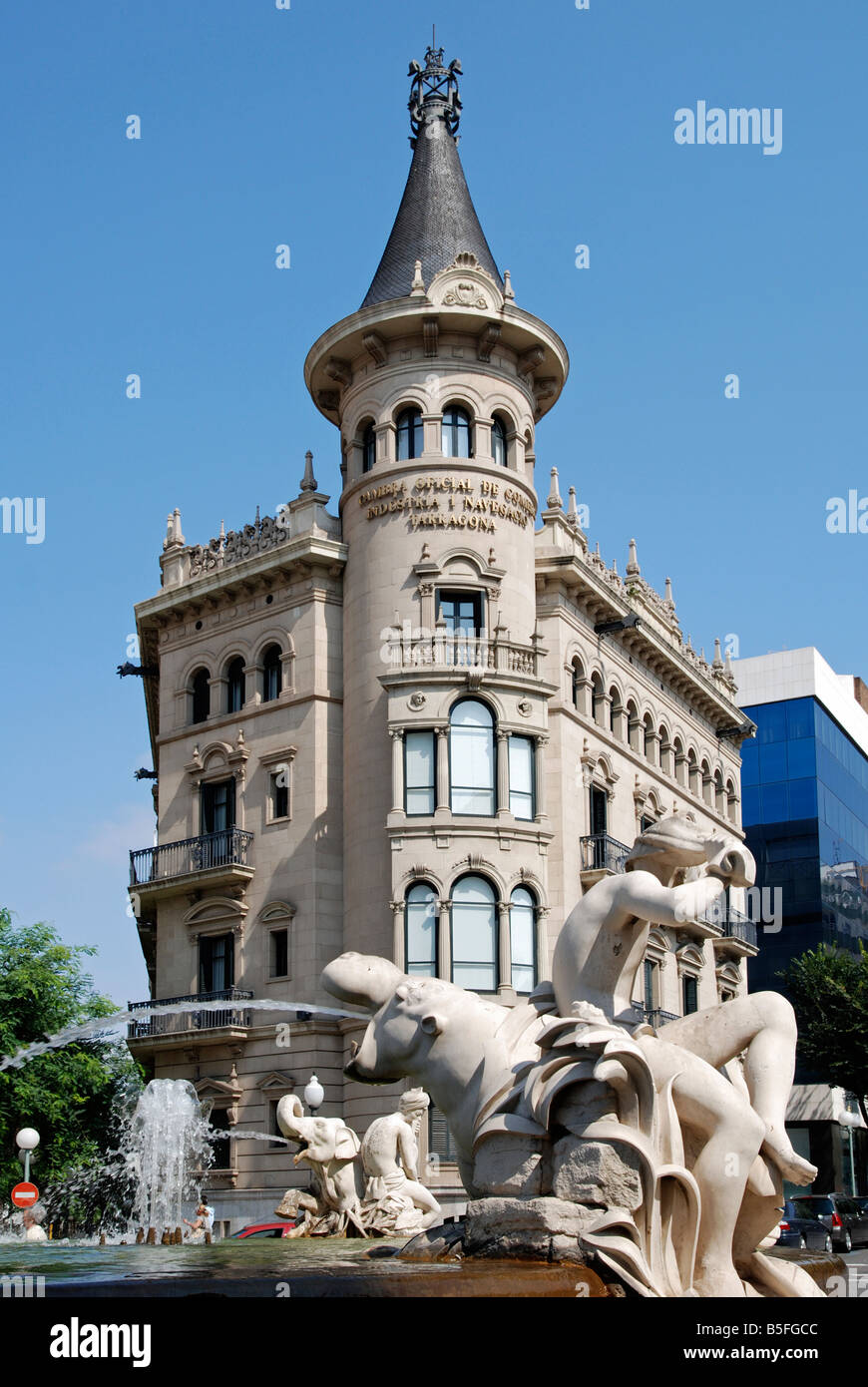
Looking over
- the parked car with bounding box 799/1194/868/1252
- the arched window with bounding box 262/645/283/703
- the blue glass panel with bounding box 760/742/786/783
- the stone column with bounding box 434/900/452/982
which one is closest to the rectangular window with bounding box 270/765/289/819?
the arched window with bounding box 262/645/283/703

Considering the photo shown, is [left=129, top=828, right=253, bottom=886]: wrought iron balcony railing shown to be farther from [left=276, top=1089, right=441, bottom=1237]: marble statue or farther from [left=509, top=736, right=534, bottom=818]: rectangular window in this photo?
[left=276, top=1089, right=441, bottom=1237]: marble statue

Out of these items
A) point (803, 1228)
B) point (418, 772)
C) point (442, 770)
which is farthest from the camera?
point (418, 772)

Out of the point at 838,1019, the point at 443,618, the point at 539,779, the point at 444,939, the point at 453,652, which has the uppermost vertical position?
the point at 443,618

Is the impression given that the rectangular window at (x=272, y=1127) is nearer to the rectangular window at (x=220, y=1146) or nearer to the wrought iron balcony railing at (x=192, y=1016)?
the rectangular window at (x=220, y=1146)

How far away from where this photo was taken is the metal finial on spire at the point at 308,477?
39969mm

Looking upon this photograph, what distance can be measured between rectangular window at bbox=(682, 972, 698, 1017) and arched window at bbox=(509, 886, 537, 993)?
10877 millimetres

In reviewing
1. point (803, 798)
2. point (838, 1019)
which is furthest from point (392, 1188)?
point (803, 798)

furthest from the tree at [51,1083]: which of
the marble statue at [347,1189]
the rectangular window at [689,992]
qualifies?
the marble statue at [347,1189]

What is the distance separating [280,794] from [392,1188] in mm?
25867

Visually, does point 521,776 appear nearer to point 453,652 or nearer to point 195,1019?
point 453,652

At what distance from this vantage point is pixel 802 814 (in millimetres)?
69375
